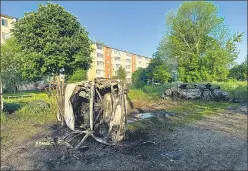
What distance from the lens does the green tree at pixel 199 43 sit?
108 ft

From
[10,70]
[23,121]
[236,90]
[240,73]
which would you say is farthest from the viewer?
[240,73]

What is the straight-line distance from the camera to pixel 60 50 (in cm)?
2511

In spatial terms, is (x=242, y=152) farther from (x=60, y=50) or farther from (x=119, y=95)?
(x=60, y=50)

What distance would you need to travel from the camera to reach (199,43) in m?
34.4

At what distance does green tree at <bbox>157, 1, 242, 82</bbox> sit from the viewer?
108 feet

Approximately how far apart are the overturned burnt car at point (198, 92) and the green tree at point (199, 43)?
12032 millimetres

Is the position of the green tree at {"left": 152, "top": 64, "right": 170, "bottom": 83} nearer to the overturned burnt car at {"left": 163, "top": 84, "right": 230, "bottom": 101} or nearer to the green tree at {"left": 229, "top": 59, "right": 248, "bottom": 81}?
the green tree at {"left": 229, "top": 59, "right": 248, "bottom": 81}

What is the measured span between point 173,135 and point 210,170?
342cm

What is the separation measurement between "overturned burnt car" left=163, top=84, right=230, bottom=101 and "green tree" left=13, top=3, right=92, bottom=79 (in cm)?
1193

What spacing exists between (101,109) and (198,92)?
1500 cm

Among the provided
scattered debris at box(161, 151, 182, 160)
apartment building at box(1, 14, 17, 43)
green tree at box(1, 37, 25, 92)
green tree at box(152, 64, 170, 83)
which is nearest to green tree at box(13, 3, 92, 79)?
green tree at box(1, 37, 25, 92)

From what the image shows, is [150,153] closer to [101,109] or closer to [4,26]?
[101,109]

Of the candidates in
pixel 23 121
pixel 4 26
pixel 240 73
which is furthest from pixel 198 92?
pixel 4 26

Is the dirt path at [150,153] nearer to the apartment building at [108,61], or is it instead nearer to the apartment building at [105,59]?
the apartment building at [105,59]
